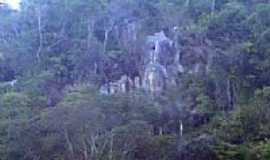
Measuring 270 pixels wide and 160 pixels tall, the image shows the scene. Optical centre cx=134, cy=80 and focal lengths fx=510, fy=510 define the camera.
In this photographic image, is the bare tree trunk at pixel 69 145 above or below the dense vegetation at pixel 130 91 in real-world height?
below

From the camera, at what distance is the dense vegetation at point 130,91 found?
1282cm

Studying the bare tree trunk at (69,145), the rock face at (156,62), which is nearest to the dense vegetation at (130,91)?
the bare tree trunk at (69,145)

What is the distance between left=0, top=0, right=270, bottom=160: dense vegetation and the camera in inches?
505

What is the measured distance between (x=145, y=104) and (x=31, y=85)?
4.20 meters

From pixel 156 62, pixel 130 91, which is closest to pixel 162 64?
pixel 156 62

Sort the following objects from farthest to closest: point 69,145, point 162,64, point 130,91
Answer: point 162,64 → point 130,91 → point 69,145

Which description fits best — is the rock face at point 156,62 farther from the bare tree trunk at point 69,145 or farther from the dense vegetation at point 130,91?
the bare tree trunk at point 69,145

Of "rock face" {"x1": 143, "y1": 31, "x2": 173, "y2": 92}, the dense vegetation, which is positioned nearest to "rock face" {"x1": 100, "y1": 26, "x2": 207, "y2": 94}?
"rock face" {"x1": 143, "y1": 31, "x2": 173, "y2": 92}

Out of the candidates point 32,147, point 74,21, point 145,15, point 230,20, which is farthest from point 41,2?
point 32,147

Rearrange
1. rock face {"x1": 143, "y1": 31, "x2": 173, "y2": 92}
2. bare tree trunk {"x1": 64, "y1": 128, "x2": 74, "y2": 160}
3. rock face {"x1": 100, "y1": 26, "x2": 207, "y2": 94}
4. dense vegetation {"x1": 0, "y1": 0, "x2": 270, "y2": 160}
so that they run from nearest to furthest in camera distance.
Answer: bare tree trunk {"x1": 64, "y1": 128, "x2": 74, "y2": 160} → dense vegetation {"x1": 0, "y1": 0, "x2": 270, "y2": 160} → rock face {"x1": 143, "y1": 31, "x2": 173, "y2": 92} → rock face {"x1": 100, "y1": 26, "x2": 207, "y2": 94}

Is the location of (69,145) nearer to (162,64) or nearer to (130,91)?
(130,91)

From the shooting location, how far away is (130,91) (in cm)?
1544

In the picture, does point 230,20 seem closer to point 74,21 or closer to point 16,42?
point 74,21

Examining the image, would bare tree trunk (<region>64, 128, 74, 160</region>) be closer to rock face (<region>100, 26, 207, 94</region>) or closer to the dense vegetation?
the dense vegetation
